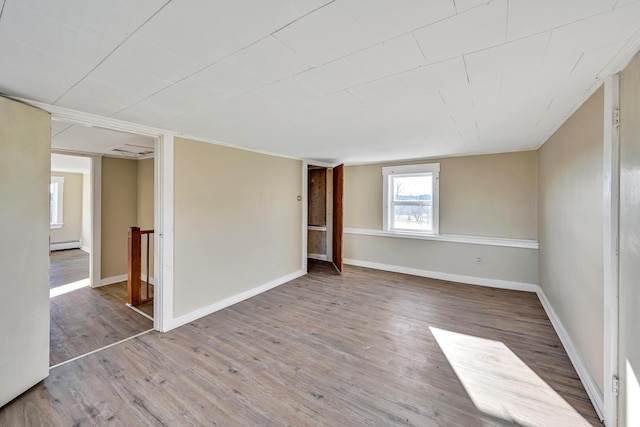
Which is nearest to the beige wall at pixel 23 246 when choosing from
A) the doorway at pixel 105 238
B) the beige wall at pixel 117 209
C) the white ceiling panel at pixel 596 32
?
the doorway at pixel 105 238

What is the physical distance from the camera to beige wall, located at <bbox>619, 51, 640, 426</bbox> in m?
1.33

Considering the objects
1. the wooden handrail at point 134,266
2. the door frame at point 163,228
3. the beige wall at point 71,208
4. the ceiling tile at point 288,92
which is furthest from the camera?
the beige wall at point 71,208

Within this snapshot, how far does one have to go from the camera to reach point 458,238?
468cm

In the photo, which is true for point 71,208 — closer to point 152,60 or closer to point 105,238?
point 105,238

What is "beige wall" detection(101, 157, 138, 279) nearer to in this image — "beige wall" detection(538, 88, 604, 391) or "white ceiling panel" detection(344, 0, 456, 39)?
"white ceiling panel" detection(344, 0, 456, 39)

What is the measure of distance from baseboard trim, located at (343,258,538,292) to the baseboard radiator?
7809mm

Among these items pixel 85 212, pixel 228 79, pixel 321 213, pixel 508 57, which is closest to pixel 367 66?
pixel 508 57

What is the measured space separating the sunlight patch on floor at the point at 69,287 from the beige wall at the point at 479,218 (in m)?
5.23

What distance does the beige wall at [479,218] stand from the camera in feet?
13.6

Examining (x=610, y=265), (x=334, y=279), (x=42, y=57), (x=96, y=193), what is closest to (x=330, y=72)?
(x=42, y=57)

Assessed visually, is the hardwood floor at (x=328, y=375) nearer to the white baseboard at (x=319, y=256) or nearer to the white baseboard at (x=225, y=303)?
the white baseboard at (x=225, y=303)

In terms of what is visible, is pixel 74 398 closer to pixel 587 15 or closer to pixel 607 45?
pixel 587 15

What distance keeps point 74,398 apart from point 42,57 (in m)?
2.22

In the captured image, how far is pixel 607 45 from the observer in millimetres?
1289
